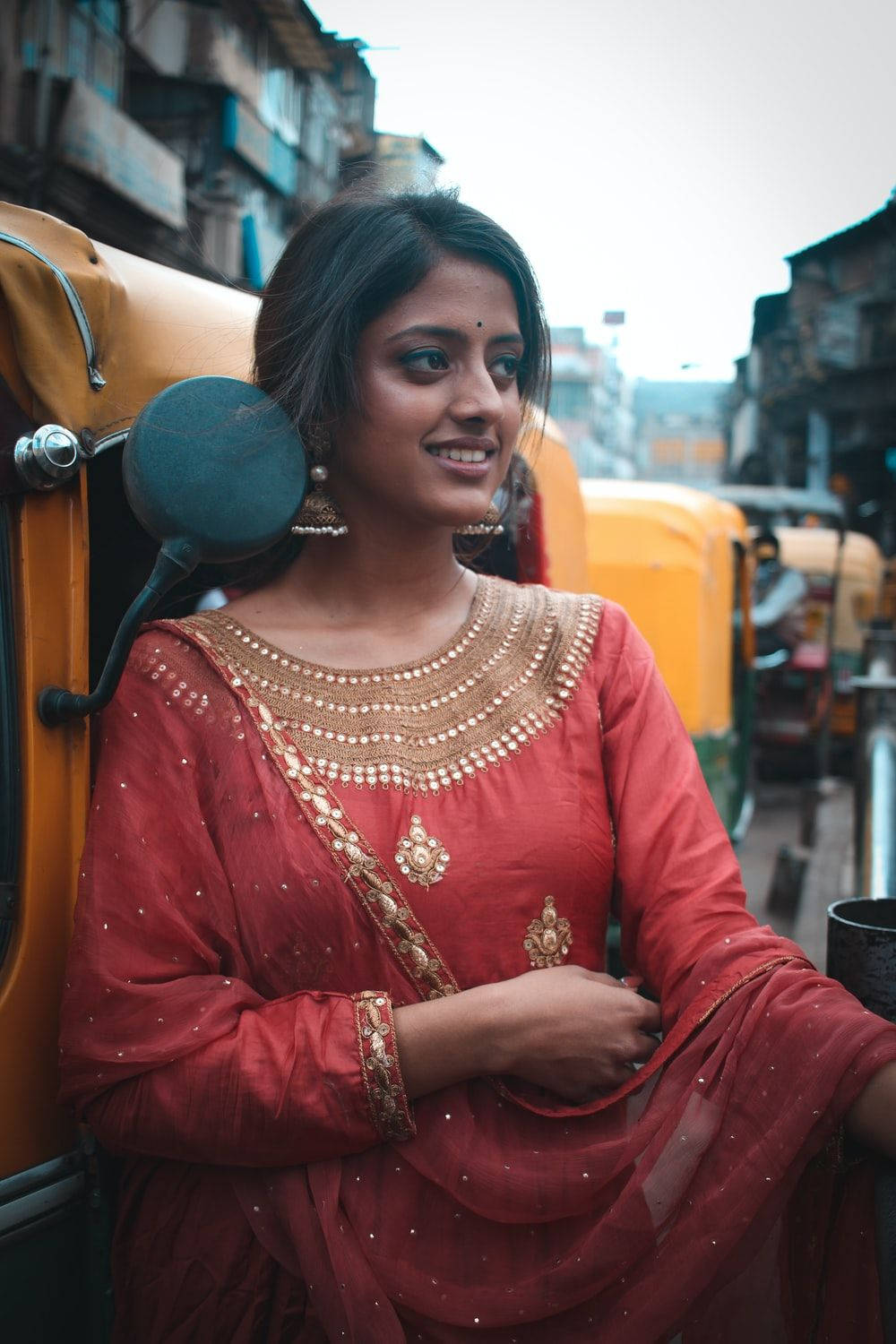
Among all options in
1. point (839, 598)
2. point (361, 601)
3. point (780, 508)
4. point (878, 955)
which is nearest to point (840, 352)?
point (361, 601)

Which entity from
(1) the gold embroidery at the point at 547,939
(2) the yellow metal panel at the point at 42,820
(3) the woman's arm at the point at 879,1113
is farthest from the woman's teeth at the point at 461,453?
(3) the woman's arm at the point at 879,1113

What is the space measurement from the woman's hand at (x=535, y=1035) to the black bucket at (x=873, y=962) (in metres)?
0.26

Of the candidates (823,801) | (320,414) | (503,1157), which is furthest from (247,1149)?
(823,801)

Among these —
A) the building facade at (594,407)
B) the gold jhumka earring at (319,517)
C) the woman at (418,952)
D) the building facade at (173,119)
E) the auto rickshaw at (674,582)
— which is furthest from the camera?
the building facade at (594,407)

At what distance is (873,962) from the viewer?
140 cm

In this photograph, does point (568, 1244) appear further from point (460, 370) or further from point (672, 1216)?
point (460, 370)

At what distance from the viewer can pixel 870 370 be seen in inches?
102

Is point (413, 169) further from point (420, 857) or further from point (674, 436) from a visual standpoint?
point (674, 436)

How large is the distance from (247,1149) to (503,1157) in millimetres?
300

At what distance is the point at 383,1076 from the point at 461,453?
0.81 metres

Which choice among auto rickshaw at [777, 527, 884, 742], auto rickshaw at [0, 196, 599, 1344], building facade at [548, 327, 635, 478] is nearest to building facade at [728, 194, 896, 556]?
auto rickshaw at [0, 196, 599, 1344]

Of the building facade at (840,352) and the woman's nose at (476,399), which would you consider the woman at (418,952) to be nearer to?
the woman's nose at (476,399)

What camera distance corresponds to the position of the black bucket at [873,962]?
3.78 ft

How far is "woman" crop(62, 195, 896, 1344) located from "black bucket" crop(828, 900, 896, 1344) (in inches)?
2.3
